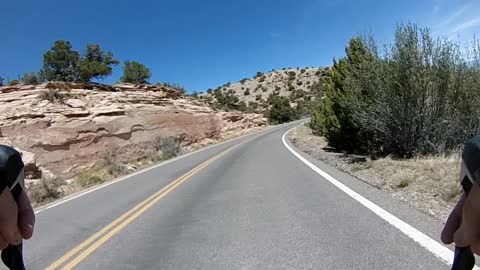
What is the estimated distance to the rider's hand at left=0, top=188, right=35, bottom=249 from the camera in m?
2.21

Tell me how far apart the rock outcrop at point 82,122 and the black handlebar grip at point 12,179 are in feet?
57.2

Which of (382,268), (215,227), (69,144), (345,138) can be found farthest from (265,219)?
(69,144)

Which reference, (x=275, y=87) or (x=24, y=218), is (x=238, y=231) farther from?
(x=275, y=87)

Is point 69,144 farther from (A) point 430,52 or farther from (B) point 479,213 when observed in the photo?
(B) point 479,213

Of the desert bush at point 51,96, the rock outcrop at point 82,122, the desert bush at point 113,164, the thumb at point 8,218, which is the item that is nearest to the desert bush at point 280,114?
the rock outcrop at point 82,122

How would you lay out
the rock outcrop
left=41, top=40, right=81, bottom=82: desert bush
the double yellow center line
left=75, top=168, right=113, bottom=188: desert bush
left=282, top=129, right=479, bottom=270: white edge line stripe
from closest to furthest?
1. left=282, top=129, right=479, bottom=270: white edge line stripe
2. the double yellow center line
3. left=75, top=168, right=113, bottom=188: desert bush
4. the rock outcrop
5. left=41, top=40, right=81, bottom=82: desert bush

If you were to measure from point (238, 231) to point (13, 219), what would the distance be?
4836 millimetres

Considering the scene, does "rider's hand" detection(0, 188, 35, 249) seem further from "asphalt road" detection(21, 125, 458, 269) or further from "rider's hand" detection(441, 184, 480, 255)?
"asphalt road" detection(21, 125, 458, 269)

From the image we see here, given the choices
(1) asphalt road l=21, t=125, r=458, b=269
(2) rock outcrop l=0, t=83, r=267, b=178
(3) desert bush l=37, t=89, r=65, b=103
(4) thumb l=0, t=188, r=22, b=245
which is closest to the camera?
(4) thumb l=0, t=188, r=22, b=245

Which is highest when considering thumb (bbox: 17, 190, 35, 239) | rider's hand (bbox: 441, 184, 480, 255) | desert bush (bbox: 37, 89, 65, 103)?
desert bush (bbox: 37, 89, 65, 103)

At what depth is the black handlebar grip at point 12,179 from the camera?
224cm

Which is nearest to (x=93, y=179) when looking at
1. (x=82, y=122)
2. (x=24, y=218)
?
(x=82, y=122)

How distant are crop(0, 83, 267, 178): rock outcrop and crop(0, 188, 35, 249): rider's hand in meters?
17.6

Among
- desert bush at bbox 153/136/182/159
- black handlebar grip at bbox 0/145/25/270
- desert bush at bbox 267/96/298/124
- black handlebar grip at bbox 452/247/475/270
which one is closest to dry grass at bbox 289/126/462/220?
black handlebar grip at bbox 452/247/475/270
